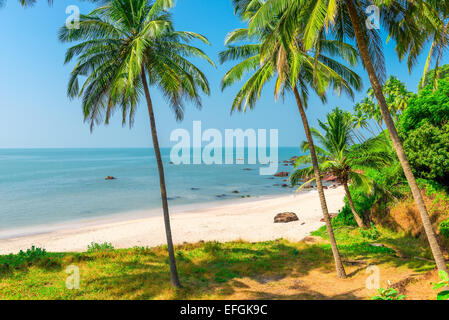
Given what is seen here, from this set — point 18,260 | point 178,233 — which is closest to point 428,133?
point 178,233

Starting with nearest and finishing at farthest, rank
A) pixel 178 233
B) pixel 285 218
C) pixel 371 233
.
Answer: pixel 371 233
pixel 178 233
pixel 285 218

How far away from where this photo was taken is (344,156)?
14695 millimetres

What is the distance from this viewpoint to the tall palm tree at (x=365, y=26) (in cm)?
655

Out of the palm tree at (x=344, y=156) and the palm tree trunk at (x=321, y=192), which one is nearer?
the palm tree trunk at (x=321, y=192)

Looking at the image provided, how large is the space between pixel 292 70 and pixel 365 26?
2333 mm

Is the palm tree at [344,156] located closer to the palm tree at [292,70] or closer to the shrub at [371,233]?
the shrub at [371,233]

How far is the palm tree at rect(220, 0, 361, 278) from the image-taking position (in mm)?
8633

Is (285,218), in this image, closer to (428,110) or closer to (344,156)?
(344,156)

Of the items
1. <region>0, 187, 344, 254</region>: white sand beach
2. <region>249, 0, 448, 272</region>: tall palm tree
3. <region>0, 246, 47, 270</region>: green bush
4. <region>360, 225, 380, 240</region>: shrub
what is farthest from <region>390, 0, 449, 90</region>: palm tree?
<region>0, 246, 47, 270</region>: green bush

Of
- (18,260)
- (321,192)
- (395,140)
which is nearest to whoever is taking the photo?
(395,140)

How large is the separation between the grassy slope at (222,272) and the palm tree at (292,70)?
4.96ft

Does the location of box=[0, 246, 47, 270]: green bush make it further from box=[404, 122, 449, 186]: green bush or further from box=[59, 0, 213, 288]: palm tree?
box=[404, 122, 449, 186]: green bush

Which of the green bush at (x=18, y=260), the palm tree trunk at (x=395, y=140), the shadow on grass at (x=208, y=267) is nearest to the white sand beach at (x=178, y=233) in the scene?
the shadow on grass at (x=208, y=267)
